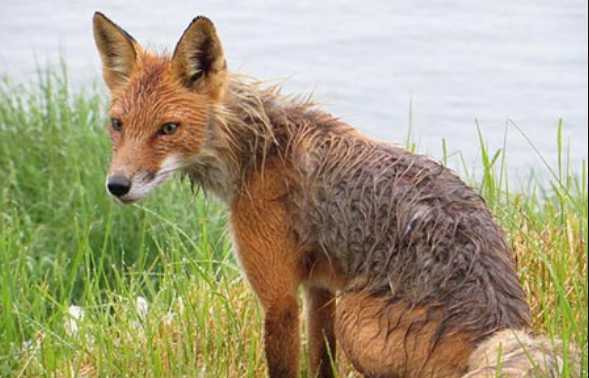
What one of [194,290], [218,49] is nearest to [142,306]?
[194,290]

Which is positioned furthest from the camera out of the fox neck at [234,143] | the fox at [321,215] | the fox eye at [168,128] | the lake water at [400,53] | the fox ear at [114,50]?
the lake water at [400,53]

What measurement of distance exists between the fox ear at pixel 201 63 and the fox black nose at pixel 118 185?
0.56 m

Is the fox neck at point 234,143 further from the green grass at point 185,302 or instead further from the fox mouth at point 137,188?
the green grass at point 185,302

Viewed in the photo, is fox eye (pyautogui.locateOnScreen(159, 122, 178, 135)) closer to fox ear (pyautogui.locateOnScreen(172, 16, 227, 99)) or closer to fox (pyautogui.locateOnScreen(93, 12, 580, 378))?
fox (pyautogui.locateOnScreen(93, 12, 580, 378))

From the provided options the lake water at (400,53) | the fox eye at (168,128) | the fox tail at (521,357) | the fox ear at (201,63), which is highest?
the fox ear at (201,63)

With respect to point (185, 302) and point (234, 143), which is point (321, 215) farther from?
point (185, 302)

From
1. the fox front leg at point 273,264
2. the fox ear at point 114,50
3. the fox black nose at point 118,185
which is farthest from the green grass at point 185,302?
the fox ear at point 114,50

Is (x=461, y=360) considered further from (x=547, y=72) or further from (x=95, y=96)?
(x=547, y=72)

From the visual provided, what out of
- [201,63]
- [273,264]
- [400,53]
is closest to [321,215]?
[273,264]

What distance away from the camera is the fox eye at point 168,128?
665 centimetres

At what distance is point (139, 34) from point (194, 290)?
6897 millimetres

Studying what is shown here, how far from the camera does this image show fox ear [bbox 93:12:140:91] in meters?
6.94

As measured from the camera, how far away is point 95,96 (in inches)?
452

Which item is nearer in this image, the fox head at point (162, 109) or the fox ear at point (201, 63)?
the fox head at point (162, 109)
